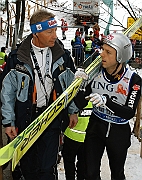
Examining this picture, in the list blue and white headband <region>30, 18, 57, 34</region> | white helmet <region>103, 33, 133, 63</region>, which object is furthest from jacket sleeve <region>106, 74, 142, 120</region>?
blue and white headband <region>30, 18, 57, 34</region>

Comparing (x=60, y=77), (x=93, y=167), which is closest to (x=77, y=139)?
(x=93, y=167)

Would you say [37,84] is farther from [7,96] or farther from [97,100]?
[97,100]

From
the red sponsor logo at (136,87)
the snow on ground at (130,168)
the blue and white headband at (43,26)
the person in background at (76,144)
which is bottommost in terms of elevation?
the snow on ground at (130,168)

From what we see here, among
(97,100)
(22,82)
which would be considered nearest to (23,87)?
(22,82)

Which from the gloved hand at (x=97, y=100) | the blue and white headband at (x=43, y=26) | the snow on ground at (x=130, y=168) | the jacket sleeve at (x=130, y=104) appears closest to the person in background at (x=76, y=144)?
the snow on ground at (x=130, y=168)

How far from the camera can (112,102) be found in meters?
2.88

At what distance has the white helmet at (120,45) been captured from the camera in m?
2.96

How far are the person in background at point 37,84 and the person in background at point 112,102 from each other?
1.03ft

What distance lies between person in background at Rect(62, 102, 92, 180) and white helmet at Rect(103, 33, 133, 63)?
841 millimetres

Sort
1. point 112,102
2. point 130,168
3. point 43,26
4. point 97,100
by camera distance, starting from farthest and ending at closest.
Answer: point 130,168
point 43,26
point 112,102
point 97,100

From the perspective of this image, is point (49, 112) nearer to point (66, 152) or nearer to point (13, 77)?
point (13, 77)

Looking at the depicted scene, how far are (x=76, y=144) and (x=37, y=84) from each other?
2.95 feet

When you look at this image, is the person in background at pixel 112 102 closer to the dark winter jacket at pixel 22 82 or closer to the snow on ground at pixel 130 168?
the dark winter jacket at pixel 22 82

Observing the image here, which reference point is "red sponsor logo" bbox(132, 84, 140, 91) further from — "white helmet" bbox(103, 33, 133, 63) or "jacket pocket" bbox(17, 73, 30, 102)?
"jacket pocket" bbox(17, 73, 30, 102)
